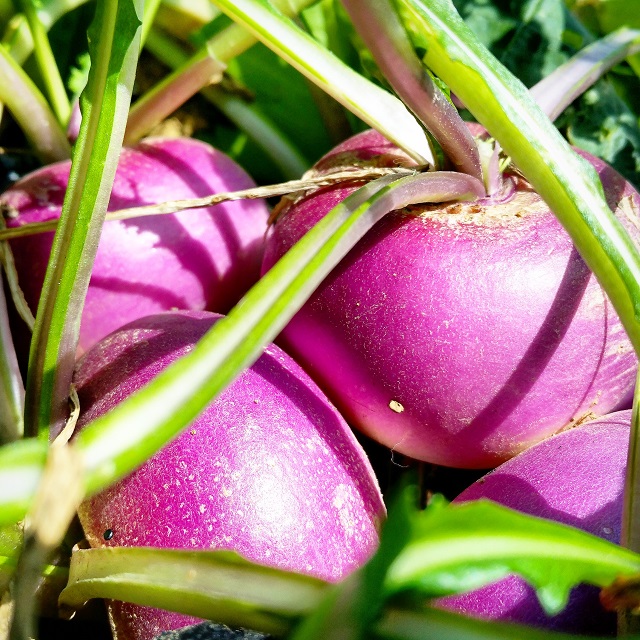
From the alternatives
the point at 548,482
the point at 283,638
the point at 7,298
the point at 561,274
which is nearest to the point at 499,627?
the point at 283,638

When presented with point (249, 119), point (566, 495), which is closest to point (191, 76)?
point (249, 119)

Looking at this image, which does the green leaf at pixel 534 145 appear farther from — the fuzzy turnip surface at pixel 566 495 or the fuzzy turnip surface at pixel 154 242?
the fuzzy turnip surface at pixel 154 242

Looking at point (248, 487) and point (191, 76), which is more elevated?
point (191, 76)

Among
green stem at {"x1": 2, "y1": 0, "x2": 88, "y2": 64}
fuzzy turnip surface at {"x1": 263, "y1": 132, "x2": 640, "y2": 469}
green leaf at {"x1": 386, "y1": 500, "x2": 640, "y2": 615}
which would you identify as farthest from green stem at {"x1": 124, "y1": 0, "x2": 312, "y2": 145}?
green leaf at {"x1": 386, "y1": 500, "x2": 640, "y2": 615}

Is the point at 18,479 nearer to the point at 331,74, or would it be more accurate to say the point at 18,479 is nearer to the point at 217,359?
the point at 217,359

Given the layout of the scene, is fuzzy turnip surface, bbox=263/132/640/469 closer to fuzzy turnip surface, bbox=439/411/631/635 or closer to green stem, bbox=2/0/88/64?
fuzzy turnip surface, bbox=439/411/631/635

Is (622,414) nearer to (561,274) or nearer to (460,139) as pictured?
(561,274)

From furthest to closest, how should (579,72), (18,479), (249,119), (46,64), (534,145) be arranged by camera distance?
(249,119) < (46,64) < (579,72) < (534,145) < (18,479)
